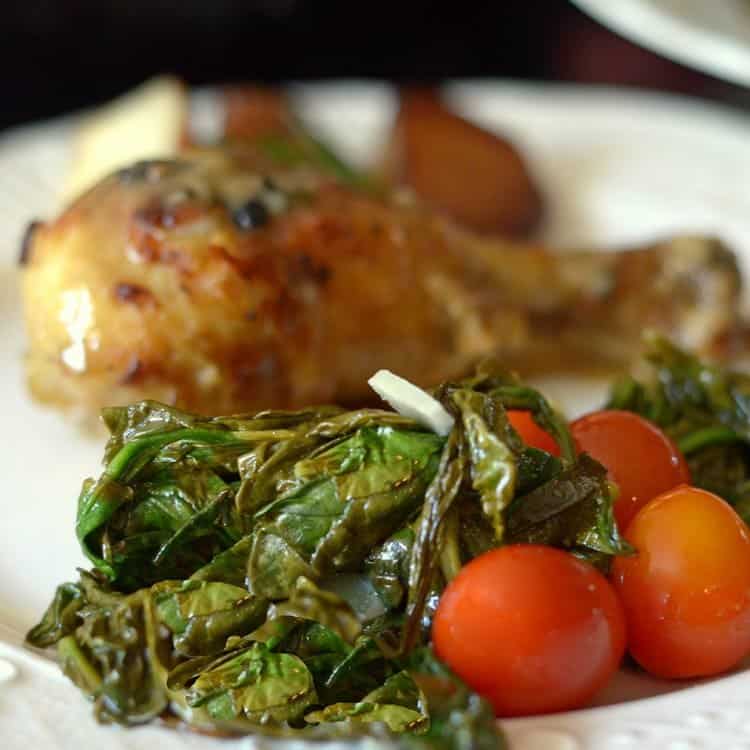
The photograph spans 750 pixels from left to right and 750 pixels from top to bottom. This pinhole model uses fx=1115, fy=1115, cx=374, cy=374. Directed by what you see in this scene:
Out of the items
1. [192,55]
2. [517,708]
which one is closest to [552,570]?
[517,708]

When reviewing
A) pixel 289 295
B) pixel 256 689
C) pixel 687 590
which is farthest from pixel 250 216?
pixel 687 590

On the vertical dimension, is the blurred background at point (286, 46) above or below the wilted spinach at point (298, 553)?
above

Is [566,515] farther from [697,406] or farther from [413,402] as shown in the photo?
[697,406]

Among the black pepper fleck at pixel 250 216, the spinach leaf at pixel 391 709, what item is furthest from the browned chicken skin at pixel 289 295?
the spinach leaf at pixel 391 709

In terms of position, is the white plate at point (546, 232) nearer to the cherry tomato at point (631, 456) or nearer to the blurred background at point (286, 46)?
the cherry tomato at point (631, 456)

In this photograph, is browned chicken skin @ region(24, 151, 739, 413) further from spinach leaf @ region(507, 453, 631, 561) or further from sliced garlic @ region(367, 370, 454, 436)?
spinach leaf @ region(507, 453, 631, 561)

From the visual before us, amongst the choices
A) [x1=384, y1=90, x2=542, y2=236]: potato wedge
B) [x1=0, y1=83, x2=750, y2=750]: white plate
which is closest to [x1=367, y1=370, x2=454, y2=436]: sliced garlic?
[x1=0, y1=83, x2=750, y2=750]: white plate
